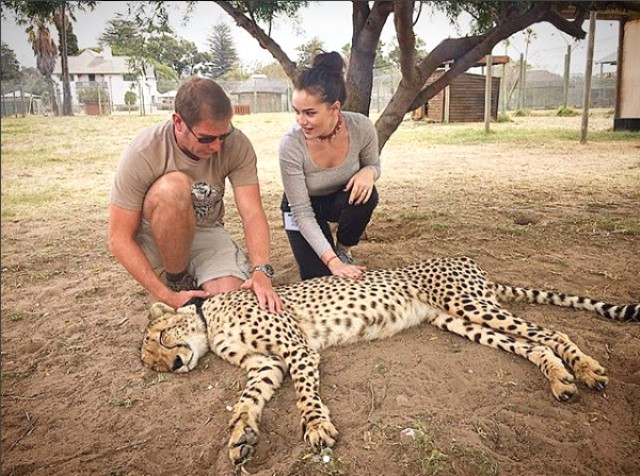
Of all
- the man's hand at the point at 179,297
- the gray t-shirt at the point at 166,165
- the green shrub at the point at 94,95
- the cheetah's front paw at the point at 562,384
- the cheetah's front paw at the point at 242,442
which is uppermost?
the green shrub at the point at 94,95

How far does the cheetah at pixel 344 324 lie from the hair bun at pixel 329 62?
39.5 inches

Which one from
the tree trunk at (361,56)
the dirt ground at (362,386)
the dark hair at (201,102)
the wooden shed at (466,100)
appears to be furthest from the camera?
the wooden shed at (466,100)

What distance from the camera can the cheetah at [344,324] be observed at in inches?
82.1

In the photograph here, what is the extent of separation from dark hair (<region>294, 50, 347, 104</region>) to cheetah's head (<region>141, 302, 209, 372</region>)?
1.15 meters

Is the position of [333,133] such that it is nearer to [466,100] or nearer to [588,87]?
[588,87]

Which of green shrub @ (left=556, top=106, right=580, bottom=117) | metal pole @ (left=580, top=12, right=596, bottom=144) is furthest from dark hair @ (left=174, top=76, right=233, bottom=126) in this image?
green shrub @ (left=556, top=106, right=580, bottom=117)

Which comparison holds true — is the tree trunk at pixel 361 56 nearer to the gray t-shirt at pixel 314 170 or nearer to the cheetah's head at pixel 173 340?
the gray t-shirt at pixel 314 170

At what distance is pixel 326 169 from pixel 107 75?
3.97 metres

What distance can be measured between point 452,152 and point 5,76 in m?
7.78

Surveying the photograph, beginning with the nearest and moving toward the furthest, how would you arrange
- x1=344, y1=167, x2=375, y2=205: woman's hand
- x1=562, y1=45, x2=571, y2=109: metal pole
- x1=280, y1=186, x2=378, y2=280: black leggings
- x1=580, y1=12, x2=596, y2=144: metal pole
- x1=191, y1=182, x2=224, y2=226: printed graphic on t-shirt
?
x1=191, y1=182, x2=224, y2=226: printed graphic on t-shirt, x1=344, y1=167, x2=375, y2=205: woman's hand, x1=280, y1=186, x2=378, y2=280: black leggings, x1=580, y1=12, x2=596, y2=144: metal pole, x1=562, y1=45, x2=571, y2=109: metal pole

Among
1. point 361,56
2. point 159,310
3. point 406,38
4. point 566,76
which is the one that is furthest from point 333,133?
point 566,76

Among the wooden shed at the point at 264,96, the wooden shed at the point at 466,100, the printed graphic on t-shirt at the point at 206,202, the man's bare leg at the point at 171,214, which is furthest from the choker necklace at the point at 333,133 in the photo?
the wooden shed at the point at 466,100

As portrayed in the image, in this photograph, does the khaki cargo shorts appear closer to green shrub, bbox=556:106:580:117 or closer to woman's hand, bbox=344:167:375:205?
woman's hand, bbox=344:167:375:205

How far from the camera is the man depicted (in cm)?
230
